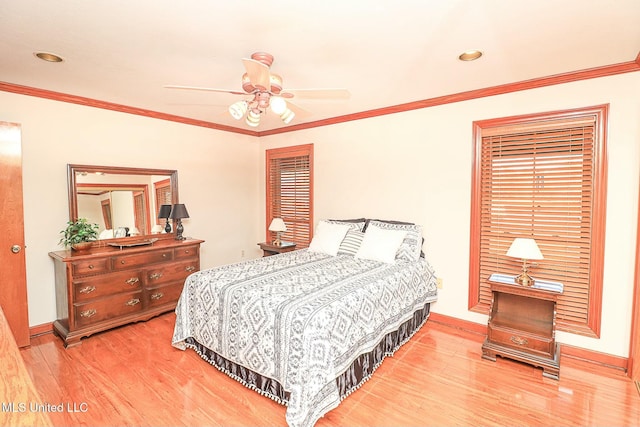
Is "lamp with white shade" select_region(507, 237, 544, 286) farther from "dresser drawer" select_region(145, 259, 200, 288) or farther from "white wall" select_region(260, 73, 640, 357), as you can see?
"dresser drawer" select_region(145, 259, 200, 288)

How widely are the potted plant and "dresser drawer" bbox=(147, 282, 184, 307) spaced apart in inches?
32.2

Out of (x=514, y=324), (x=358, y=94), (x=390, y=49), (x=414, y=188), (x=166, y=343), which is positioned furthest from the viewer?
(x=414, y=188)

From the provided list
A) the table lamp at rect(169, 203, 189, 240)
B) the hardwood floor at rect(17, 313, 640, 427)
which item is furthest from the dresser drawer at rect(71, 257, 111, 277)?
the table lamp at rect(169, 203, 189, 240)

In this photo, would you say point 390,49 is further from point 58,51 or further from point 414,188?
point 58,51

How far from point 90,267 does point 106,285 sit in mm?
243

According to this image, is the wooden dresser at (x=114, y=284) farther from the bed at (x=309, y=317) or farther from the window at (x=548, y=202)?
the window at (x=548, y=202)

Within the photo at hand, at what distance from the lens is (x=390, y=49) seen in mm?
2354

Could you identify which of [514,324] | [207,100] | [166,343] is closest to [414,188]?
[514,324]

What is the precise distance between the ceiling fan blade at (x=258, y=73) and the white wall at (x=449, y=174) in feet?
7.01

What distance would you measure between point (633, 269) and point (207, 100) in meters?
4.28

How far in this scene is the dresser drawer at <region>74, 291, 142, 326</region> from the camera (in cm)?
307

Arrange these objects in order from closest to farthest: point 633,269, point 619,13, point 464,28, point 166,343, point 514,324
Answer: point 619,13, point 464,28, point 633,269, point 514,324, point 166,343

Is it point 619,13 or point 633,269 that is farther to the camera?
point 633,269

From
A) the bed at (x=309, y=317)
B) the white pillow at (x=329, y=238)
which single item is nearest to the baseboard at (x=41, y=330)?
the bed at (x=309, y=317)
